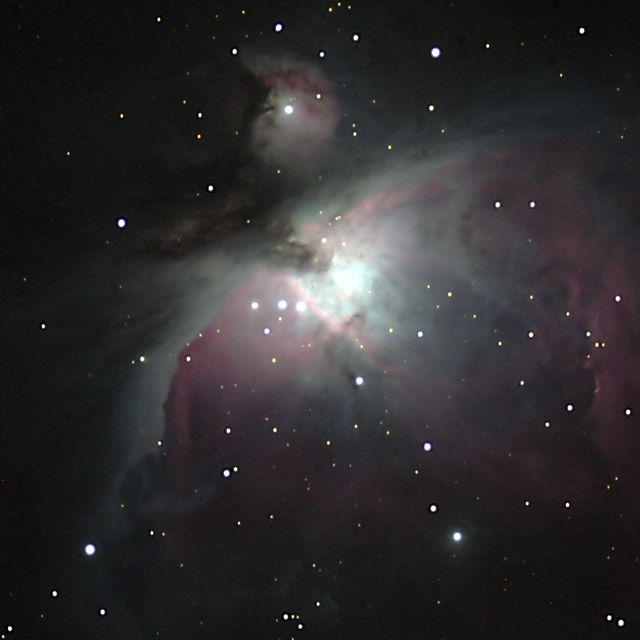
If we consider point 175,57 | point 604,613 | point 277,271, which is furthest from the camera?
point 604,613

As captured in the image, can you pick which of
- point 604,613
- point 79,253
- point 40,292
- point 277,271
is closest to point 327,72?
point 277,271

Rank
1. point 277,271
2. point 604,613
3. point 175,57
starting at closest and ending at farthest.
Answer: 1. point 175,57
2. point 277,271
3. point 604,613

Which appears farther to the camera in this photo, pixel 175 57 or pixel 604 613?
pixel 604 613

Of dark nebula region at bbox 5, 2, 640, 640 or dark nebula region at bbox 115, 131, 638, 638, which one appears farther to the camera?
dark nebula region at bbox 115, 131, 638, 638

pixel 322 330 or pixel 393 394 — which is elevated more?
pixel 322 330

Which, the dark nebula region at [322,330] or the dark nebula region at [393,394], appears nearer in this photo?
the dark nebula region at [322,330]

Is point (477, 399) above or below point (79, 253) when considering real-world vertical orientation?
below

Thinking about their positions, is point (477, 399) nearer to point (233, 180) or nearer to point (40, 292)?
point (233, 180)

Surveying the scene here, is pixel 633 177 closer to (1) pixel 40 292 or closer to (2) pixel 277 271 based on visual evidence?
(2) pixel 277 271

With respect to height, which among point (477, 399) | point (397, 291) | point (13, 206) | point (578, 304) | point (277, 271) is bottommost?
point (477, 399)
